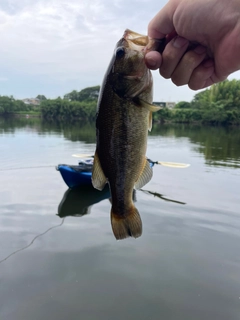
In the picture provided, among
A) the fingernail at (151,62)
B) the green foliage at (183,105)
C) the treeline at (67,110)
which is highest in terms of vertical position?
the green foliage at (183,105)

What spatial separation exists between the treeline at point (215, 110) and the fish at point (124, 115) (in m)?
60.0

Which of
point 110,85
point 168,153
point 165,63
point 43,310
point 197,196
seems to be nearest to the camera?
point 110,85

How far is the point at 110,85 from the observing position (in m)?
1.96

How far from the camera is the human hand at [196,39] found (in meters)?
1.95

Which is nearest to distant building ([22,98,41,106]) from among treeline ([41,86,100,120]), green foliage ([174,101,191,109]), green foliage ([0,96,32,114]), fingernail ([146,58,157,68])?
green foliage ([0,96,32,114])

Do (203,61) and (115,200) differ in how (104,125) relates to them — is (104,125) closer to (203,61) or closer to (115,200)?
(115,200)

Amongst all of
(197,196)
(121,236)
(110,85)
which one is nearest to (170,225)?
(197,196)

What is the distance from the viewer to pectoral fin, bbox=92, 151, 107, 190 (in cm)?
210

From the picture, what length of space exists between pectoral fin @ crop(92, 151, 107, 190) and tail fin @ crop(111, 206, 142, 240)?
27cm

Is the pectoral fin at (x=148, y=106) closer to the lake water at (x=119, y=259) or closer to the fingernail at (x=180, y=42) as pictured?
the fingernail at (x=180, y=42)

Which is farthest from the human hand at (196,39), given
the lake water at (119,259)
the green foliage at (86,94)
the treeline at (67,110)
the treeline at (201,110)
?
the green foliage at (86,94)

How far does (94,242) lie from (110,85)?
5439 mm

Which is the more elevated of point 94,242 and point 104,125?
point 104,125

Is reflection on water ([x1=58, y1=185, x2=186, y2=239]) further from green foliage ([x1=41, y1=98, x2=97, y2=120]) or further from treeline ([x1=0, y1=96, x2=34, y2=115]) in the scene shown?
treeline ([x1=0, y1=96, x2=34, y2=115])
